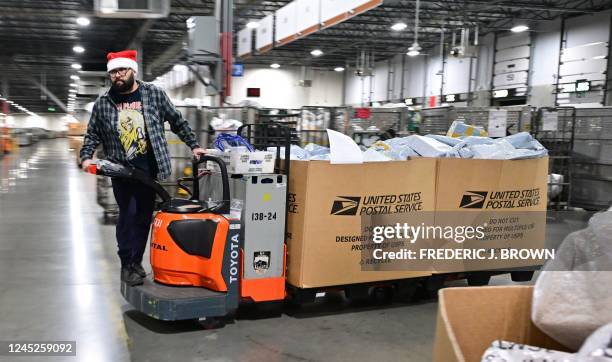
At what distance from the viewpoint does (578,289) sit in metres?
1.13

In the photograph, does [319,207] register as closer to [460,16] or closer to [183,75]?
[460,16]

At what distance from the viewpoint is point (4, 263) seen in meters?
5.04

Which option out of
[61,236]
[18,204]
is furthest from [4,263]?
[18,204]

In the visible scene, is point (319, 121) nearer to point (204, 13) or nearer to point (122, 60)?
point (122, 60)

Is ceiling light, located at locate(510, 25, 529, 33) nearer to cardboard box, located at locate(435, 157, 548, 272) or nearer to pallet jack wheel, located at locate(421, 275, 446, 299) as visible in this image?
cardboard box, located at locate(435, 157, 548, 272)

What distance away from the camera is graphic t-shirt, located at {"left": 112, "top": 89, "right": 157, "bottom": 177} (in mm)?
3469

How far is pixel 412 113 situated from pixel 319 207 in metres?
6.24

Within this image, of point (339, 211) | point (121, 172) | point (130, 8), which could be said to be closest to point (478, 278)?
point (339, 211)

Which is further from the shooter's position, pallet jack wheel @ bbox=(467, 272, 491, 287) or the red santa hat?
pallet jack wheel @ bbox=(467, 272, 491, 287)

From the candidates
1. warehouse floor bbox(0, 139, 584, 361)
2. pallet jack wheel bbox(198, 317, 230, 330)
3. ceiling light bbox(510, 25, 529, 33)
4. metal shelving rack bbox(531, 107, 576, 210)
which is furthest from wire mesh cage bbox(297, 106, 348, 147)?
ceiling light bbox(510, 25, 529, 33)

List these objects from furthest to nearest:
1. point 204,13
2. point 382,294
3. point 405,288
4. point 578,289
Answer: point 204,13, point 382,294, point 405,288, point 578,289

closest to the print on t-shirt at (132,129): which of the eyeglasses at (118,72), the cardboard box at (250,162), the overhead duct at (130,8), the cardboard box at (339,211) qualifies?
the eyeglasses at (118,72)

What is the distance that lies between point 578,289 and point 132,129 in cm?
302

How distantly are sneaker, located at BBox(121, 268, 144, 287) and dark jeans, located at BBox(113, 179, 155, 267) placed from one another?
0.19 feet
